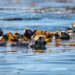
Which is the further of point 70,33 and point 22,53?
point 70,33

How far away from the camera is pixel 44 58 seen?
22109mm

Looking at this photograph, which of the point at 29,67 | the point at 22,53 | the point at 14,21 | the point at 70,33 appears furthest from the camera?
the point at 14,21

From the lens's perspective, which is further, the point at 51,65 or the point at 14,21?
the point at 14,21

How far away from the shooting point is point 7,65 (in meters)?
20.4

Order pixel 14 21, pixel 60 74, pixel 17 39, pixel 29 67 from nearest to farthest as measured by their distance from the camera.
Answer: pixel 60 74, pixel 29 67, pixel 17 39, pixel 14 21

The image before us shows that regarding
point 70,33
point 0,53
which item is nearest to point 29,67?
point 0,53

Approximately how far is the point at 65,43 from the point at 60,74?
8.94m

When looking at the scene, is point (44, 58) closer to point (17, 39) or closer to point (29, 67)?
point (29, 67)

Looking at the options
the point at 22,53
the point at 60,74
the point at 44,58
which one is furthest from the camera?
the point at 22,53

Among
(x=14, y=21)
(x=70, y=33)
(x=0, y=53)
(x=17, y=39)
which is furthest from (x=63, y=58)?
(x=14, y=21)

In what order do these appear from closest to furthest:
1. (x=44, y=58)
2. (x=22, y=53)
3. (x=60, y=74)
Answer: (x=60, y=74) < (x=44, y=58) < (x=22, y=53)

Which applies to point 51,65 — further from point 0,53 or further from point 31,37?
point 31,37

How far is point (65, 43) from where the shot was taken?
27.4 metres

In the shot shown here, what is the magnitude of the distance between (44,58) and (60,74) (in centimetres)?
365
